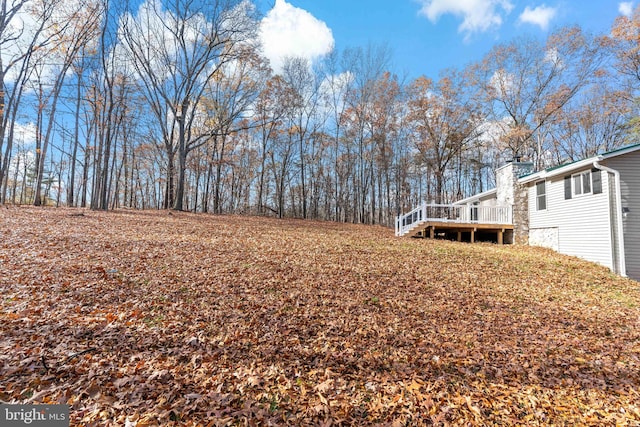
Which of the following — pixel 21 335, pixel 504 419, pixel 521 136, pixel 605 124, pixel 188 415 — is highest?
pixel 605 124

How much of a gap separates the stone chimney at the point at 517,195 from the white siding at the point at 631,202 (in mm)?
3469

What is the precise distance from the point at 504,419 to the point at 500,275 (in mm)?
5367

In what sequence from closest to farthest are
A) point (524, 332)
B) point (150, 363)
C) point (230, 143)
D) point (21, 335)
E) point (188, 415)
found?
1. point (188, 415)
2. point (150, 363)
3. point (21, 335)
4. point (524, 332)
5. point (230, 143)

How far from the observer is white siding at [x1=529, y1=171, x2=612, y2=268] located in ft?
28.4

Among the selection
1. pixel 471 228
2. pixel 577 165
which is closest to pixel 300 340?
pixel 577 165

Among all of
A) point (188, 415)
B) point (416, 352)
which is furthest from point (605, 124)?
point (188, 415)

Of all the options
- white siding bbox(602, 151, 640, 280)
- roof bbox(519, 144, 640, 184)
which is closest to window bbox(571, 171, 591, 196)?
roof bbox(519, 144, 640, 184)

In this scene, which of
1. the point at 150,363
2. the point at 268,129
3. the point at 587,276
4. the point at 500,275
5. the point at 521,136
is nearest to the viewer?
the point at 150,363

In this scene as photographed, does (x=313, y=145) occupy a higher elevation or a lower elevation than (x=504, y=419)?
higher

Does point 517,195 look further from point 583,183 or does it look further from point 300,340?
point 300,340

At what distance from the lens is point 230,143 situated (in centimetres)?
2514

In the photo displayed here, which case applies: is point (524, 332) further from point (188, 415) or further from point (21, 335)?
point (21, 335)

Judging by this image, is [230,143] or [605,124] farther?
[230,143]

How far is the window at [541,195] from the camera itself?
11.2m
